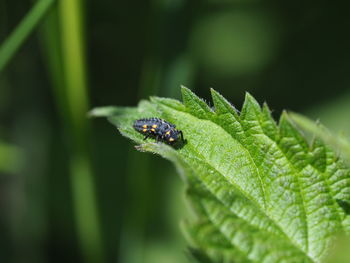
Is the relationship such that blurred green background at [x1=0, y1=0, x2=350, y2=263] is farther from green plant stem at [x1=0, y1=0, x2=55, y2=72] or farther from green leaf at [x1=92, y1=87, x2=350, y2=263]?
green leaf at [x1=92, y1=87, x2=350, y2=263]

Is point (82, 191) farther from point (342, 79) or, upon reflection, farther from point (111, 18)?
point (342, 79)

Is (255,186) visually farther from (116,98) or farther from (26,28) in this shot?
(116,98)

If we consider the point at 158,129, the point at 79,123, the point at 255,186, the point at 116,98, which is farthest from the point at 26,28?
the point at 116,98

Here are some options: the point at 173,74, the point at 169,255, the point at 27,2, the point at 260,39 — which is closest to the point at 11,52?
the point at 173,74

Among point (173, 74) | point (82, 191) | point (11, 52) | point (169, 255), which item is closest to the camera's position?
point (11, 52)

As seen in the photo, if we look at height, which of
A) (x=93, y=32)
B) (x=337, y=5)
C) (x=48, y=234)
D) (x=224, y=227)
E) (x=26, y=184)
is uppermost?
(x=93, y=32)

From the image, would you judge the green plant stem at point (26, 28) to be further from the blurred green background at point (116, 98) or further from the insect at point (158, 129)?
the insect at point (158, 129)

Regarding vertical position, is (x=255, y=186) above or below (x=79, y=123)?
below
